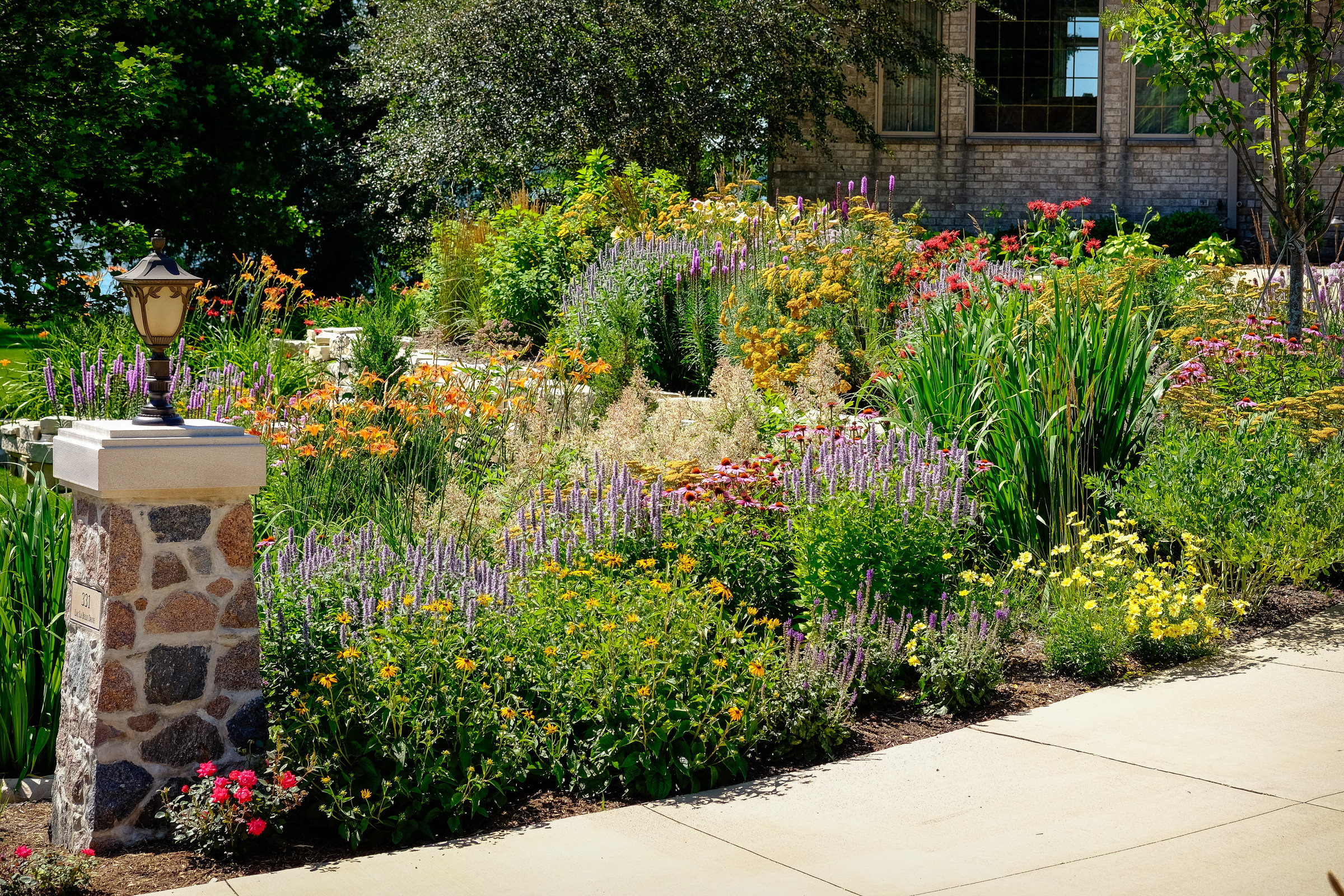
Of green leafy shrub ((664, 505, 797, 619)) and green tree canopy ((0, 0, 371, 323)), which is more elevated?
green tree canopy ((0, 0, 371, 323))

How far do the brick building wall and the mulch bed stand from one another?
1763 centimetres

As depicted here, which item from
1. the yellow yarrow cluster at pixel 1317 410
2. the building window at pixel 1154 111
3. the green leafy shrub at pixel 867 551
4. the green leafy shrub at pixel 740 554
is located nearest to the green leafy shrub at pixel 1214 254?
the yellow yarrow cluster at pixel 1317 410

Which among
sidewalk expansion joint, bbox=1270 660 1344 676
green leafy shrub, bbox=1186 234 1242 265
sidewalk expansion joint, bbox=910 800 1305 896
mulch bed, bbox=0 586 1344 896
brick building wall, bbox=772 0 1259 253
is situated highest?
brick building wall, bbox=772 0 1259 253

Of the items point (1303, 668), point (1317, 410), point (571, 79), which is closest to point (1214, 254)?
point (1317, 410)

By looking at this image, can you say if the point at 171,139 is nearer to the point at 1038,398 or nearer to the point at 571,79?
the point at 571,79

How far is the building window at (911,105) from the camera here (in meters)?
22.3

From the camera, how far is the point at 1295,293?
7.73 m

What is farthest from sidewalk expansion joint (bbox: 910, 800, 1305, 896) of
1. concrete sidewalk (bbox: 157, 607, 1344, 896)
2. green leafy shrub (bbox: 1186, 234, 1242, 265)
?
green leafy shrub (bbox: 1186, 234, 1242, 265)

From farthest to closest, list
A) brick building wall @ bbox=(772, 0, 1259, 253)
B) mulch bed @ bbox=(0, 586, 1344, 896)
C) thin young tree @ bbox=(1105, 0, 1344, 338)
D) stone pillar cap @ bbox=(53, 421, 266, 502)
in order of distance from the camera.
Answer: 1. brick building wall @ bbox=(772, 0, 1259, 253)
2. thin young tree @ bbox=(1105, 0, 1344, 338)
3. stone pillar cap @ bbox=(53, 421, 266, 502)
4. mulch bed @ bbox=(0, 586, 1344, 896)

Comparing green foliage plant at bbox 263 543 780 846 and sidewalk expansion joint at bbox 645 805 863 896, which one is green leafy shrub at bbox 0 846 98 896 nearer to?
green foliage plant at bbox 263 543 780 846

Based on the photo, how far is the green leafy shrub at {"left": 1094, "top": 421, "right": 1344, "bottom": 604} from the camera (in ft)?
18.5

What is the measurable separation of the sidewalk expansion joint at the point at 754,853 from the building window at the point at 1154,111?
21.1m

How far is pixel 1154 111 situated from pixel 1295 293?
51.9 ft

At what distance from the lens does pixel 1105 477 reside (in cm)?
621
